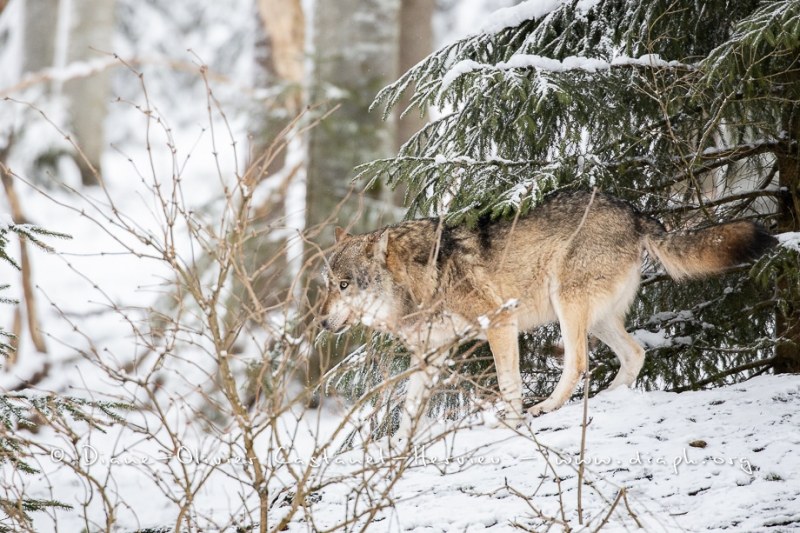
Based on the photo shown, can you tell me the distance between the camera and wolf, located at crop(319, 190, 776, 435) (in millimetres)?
5227

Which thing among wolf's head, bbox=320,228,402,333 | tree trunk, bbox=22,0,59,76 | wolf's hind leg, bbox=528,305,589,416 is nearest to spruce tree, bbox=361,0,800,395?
wolf's head, bbox=320,228,402,333

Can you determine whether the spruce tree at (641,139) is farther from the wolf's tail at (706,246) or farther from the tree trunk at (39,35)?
the tree trunk at (39,35)

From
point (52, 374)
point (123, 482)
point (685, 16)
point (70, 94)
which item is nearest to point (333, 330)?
point (123, 482)

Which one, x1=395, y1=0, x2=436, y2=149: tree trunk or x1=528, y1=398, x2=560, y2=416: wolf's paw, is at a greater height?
x1=395, y1=0, x2=436, y2=149: tree trunk

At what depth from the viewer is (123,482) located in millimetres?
6730

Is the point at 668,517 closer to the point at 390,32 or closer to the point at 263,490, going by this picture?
the point at 263,490

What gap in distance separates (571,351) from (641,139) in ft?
4.83

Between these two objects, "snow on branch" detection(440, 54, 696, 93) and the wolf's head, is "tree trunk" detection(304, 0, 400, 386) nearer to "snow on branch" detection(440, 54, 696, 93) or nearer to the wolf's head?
the wolf's head

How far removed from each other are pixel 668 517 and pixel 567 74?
2912mm

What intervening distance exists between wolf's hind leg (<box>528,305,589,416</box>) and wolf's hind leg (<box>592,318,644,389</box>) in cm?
39

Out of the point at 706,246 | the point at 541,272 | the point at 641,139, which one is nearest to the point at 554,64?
the point at 641,139

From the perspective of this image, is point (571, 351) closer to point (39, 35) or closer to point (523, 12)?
point (523, 12)

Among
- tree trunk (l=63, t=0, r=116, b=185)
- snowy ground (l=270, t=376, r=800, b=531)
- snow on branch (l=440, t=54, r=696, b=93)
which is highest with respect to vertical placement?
tree trunk (l=63, t=0, r=116, b=185)

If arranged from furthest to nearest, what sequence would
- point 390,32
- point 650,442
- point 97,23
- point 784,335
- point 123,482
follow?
point 97,23 < point 390,32 < point 123,482 < point 784,335 < point 650,442
